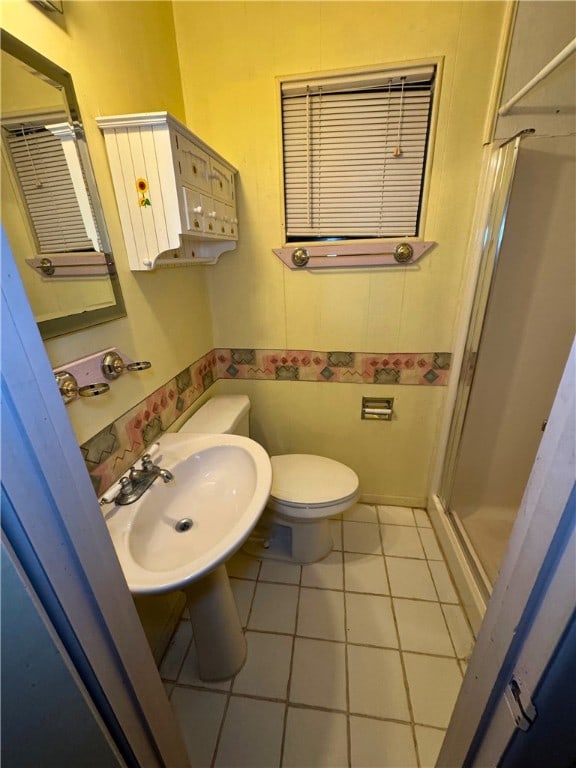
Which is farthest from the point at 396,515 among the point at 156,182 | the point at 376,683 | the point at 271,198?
the point at 156,182

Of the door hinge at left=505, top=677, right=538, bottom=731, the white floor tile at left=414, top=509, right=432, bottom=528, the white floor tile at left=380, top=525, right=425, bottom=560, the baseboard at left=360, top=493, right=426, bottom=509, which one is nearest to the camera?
the door hinge at left=505, top=677, right=538, bottom=731

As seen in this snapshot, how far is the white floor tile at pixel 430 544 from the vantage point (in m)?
1.58

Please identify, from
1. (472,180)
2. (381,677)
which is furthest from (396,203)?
(381,677)

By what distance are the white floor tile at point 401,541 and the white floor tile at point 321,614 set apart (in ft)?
1.23

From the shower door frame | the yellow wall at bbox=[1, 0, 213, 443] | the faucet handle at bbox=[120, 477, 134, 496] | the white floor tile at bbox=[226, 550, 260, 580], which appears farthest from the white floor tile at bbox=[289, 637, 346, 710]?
the yellow wall at bbox=[1, 0, 213, 443]

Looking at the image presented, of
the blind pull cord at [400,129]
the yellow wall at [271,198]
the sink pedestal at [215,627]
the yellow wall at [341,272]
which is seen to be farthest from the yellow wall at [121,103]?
the blind pull cord at [400,129]

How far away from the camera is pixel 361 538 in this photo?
1.69m

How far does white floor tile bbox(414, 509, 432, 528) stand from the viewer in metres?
1.76

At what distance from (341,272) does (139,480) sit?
1183 mm

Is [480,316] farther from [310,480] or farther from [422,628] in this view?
[422,628]

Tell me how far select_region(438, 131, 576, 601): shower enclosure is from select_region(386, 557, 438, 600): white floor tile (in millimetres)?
212

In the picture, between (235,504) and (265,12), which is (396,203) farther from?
(235,504)

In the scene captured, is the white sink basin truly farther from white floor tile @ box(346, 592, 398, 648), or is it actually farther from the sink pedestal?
white floor tile @ box(346, 592, 398, 648)

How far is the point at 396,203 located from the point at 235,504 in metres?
1.36
